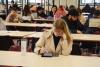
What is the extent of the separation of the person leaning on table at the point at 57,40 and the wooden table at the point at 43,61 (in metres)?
0.36

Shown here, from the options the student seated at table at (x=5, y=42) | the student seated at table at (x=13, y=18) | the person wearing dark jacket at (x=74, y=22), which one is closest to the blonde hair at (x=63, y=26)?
the student seated at table at (x=5, y=42)

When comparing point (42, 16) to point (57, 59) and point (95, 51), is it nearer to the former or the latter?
point (95, 51)

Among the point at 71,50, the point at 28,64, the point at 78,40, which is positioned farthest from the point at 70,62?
the point at 78,40

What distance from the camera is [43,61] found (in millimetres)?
3699

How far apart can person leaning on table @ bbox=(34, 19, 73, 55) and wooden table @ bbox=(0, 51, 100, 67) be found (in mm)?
364

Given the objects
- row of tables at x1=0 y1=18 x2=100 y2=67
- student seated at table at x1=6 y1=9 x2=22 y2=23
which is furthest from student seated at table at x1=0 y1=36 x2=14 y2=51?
student seated at table at x1=6 y1=9 x2=22 y2=23

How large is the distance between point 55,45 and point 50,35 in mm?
177

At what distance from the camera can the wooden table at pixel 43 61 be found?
350cm

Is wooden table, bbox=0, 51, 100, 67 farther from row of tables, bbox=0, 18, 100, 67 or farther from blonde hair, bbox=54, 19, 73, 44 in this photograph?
blonde hair, bbox=54, 19, 73, 44

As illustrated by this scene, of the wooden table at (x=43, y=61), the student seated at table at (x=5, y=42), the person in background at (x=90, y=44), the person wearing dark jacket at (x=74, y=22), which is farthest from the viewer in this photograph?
the person wearing dark jacket at (x=74, y=22)

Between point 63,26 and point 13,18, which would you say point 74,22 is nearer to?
point 13,18

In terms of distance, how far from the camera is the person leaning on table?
174 inches

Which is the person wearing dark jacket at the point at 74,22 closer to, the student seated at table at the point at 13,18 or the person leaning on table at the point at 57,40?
the student seated at table at the point at 13,18

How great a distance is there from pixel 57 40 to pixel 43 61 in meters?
0.89
